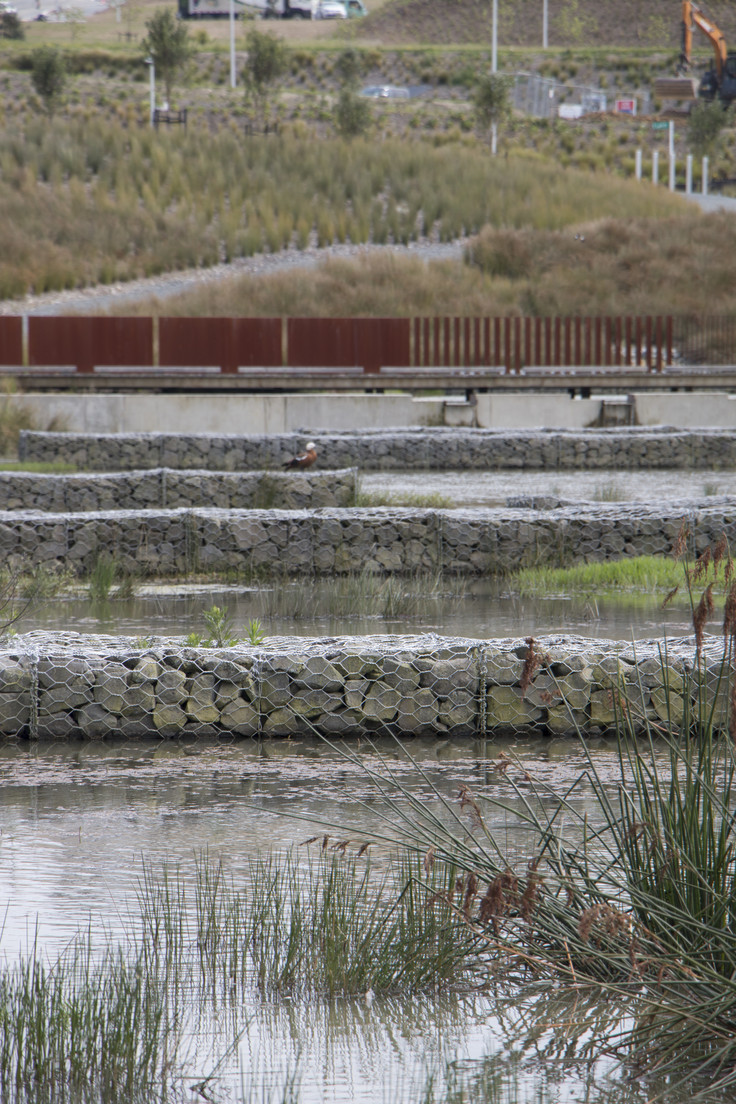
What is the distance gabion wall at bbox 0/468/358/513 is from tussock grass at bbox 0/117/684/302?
22645 millimetres

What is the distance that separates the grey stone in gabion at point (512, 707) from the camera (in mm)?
6559

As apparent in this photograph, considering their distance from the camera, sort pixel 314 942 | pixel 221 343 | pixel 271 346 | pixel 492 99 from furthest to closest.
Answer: pixel 492 99
pixel 271 346
pixel 221 343
pixel 314 942

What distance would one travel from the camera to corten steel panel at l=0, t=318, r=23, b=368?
24562 millimetres

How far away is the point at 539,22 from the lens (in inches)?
4190

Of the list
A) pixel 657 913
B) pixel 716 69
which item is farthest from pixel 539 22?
Result: pixel 657 913

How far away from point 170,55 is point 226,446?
142ft

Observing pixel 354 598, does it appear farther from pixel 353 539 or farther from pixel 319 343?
pixel 319 343

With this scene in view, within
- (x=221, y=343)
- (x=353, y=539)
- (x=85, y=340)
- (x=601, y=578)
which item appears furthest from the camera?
(x=221, y=343)

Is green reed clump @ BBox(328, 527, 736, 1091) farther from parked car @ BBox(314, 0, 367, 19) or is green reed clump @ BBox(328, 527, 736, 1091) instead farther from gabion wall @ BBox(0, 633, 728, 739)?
parked car @ BBox(314, 0, 367, 19)

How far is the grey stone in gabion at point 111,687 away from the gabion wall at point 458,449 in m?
12.6

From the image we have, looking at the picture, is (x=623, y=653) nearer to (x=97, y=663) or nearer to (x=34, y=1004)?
(x=97, y=663)

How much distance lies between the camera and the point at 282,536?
11484mm

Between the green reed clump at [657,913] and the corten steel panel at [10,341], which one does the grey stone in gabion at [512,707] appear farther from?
the corten steel panel at [10,341]

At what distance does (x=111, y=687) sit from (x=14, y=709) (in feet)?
1.50
